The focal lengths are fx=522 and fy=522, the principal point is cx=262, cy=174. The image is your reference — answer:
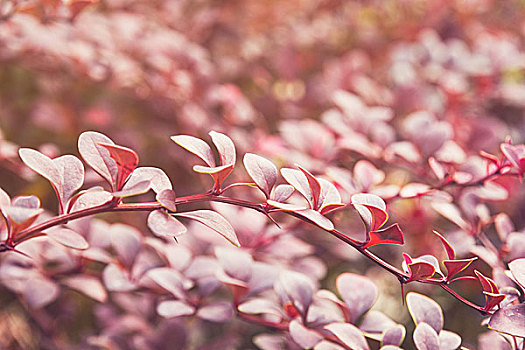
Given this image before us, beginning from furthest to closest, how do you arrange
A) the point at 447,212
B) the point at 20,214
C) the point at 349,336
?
the point at 447,212, the point at 349,336, the point at 20,214

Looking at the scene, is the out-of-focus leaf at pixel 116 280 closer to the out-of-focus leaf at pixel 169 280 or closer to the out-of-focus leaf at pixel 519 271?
the out-of-focus leaf at pixel 169 280

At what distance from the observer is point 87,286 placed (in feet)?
2.00

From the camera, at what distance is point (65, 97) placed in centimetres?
108

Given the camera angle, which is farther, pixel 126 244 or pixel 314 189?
pixel 126 244

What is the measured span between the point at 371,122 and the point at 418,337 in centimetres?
43

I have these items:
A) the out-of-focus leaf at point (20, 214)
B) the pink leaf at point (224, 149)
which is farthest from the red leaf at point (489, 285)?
the out-of-focus leaf at point (20, 214)

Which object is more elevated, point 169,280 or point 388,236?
point 388,236

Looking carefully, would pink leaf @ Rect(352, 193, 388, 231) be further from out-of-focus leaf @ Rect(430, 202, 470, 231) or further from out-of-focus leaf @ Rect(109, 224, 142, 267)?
out-of-focus leaf @ Rect(109, 224, 142, 267)

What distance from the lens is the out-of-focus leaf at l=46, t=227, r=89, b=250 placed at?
1.36 ft

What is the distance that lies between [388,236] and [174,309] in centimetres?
24

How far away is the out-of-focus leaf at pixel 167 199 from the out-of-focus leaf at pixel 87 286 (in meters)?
0.23

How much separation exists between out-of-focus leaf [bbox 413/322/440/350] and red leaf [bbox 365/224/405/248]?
0.09m

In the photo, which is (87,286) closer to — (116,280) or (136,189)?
(116,280)

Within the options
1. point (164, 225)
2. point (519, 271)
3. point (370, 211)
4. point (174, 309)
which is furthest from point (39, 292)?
Result: point (519, 271)
